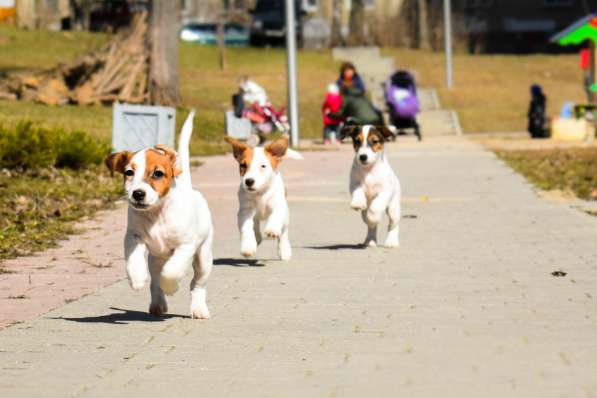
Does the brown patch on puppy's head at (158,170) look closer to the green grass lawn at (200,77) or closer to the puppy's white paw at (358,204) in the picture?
the puppy's white paw at (358,204)

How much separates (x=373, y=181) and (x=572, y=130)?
2399 centimetres

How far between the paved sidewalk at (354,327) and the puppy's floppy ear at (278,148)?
3.02ft

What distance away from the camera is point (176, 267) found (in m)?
9.02

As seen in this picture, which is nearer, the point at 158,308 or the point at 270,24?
the point at 158,308

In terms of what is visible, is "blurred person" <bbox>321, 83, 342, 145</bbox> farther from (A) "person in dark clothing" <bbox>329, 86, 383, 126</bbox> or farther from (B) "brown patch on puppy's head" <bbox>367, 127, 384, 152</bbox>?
(B) "brown patch on puppy's head" <bbox>367, 127, 384, 152</bbox>

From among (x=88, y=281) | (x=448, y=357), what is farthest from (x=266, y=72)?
(x=448, y=357)

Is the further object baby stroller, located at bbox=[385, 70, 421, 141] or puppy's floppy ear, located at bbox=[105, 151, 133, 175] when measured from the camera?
baby stroller, located at bbox=[385, 70, 421, 141]

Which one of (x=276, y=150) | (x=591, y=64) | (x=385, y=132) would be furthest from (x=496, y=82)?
(x=276, y=150)

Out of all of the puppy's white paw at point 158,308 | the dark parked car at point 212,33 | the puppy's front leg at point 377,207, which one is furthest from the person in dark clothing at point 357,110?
the dark parked car at point 212,33

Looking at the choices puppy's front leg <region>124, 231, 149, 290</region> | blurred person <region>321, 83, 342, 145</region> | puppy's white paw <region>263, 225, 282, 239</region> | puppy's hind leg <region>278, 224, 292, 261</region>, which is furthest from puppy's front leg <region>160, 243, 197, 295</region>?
blurred person <region>321, 83, 342, 145</region>

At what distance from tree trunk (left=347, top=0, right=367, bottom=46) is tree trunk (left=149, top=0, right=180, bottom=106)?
103 feet

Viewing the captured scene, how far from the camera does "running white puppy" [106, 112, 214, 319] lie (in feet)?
29.1

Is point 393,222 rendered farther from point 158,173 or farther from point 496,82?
point 496,82

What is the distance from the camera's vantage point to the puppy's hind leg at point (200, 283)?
9.43m
